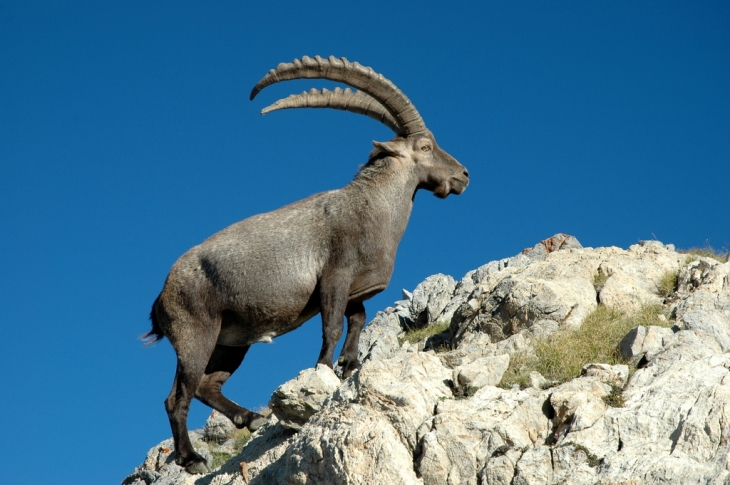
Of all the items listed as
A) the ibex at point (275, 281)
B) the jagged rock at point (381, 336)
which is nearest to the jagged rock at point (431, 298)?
the jagged rock at point (381, 336)

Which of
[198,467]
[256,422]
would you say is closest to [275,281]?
[256,422]

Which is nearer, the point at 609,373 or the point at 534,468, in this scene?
the point at 534,468

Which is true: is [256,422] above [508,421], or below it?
above

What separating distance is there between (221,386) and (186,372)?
2.58ft

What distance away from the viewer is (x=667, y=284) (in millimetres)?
13195

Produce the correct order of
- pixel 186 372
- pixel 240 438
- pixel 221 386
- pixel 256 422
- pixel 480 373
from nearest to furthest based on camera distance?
pixel 480 373, pixel 256 422, pixel 186 372, pixel 221 386, pixel 240 438

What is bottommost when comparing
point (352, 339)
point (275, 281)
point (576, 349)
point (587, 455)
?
point (587, 455)

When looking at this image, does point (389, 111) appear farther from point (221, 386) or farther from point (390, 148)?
point (221, 386)

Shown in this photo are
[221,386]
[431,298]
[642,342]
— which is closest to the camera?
[642,342]

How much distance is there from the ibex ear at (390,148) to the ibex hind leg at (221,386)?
11.3ft

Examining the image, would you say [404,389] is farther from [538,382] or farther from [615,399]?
[615,399]

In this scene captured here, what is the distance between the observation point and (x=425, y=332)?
51.3 ft

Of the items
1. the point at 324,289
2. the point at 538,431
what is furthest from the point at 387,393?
the point at 324,289

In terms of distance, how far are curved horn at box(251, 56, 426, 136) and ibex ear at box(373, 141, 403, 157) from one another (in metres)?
0.36
